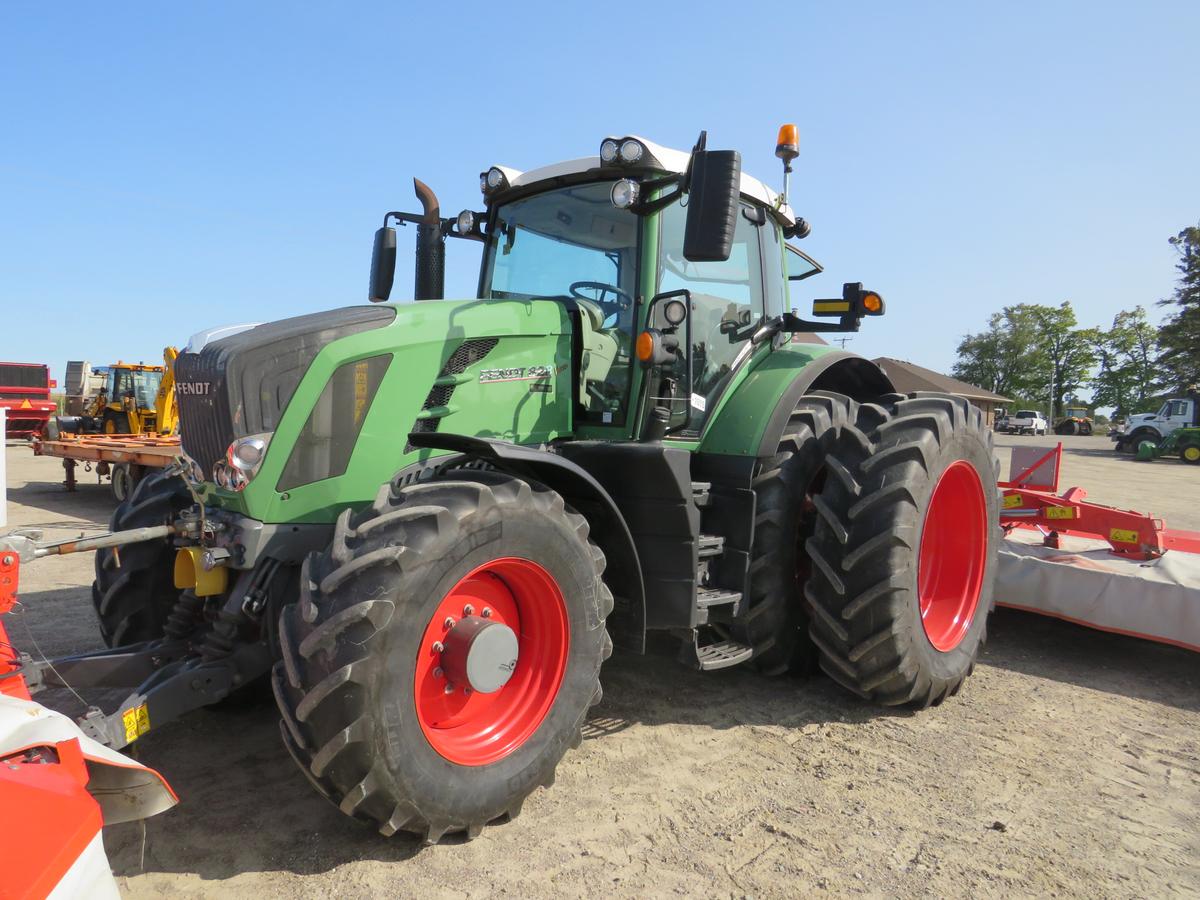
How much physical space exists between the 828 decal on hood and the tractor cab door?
1.68ft

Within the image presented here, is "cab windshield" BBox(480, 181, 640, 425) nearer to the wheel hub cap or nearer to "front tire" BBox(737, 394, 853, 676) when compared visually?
"front tire" BBox(737, 394, 853, 676)

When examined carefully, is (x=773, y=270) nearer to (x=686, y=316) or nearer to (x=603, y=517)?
(x=686, y=316)

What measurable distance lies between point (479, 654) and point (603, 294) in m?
1.90

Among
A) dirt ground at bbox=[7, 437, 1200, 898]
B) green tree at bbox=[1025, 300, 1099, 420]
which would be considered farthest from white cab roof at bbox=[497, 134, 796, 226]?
green tree at bbox=[1025, 300, 1099, 420]

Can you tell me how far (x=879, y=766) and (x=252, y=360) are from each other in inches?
115

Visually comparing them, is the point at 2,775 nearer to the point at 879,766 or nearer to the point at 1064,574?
the point at 879,766

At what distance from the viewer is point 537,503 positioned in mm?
2844

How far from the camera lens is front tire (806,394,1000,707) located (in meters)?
3.61

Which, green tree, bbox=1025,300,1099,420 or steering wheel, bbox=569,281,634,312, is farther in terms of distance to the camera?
green tree, bbox=1025,300,1099,420

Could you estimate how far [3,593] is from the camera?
233cm

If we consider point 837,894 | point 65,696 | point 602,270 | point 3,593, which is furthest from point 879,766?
point 65,696

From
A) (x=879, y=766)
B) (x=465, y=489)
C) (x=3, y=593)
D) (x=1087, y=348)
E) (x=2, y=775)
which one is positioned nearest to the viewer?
(x=2, y=775)

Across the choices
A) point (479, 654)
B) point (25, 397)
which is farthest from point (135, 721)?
point (25, 397)

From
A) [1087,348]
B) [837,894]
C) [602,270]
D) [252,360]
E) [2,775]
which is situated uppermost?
[1087,348]
